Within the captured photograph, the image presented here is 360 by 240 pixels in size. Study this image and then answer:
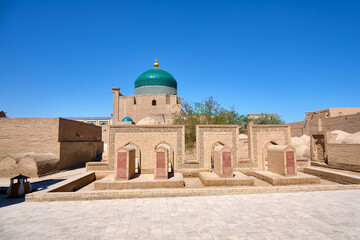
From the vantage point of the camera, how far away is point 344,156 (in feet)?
45.9

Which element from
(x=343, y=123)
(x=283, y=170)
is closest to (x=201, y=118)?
(x=283, y=170)

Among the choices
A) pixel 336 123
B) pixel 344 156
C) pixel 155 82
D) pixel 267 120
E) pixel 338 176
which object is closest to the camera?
pixel 338 176

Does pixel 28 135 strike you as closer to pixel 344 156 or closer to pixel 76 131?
pixel 76 131

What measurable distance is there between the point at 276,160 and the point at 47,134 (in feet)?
49.3

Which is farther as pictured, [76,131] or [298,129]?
[298,129]

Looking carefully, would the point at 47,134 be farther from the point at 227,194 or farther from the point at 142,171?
the point at 227,194

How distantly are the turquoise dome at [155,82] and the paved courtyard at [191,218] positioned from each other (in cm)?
2998

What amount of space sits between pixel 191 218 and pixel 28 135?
14.2 meters

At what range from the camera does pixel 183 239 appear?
4.45 metres

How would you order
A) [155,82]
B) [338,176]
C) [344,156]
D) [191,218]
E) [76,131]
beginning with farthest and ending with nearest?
[155,82] → [76,131] → [344,156] → [338,176] → [191,218]

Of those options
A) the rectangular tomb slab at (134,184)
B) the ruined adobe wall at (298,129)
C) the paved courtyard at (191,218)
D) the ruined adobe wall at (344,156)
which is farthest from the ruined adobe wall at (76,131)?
the ruined adobe wall at (298,129)

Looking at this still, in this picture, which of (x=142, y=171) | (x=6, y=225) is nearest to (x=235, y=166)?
(x=142, y=171)

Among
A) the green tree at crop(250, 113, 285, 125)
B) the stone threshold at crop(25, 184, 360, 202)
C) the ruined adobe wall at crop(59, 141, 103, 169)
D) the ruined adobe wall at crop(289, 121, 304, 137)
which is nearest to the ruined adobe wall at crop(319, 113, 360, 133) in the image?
the ruined adobe wall at crop(289, 121, 304, 137)

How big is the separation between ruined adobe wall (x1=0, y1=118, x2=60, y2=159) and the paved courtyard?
8490 mm
